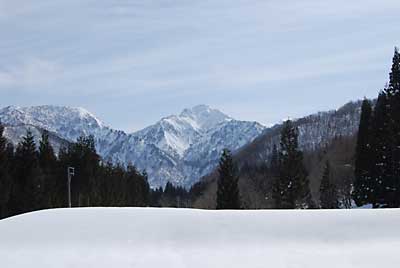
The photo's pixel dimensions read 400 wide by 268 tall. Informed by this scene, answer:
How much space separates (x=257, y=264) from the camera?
10156 millimetres

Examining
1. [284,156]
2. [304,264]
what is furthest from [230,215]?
[284,156]

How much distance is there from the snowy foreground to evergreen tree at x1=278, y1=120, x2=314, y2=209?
24326mm

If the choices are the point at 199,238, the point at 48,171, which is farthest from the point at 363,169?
the point at 199,238

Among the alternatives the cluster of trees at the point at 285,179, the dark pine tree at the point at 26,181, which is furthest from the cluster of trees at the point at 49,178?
the cluster of trees at the point at 285,179

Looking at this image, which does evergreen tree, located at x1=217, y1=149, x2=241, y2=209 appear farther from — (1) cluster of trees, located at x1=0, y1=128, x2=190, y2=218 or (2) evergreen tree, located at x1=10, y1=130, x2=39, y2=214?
(2) evergreen tree, located at x1=10, y1=130, x2=39, y2=214

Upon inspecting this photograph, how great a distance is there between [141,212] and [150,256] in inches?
80.2

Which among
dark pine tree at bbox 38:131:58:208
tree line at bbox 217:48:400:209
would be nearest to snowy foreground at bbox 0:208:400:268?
tree line at bbox 217:48:400:209

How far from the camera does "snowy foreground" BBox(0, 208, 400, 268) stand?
10281 mm

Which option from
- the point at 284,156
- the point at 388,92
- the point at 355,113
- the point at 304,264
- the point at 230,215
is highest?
the point at 355,113

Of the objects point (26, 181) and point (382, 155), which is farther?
point (26, 181)

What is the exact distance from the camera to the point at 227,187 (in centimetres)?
3950

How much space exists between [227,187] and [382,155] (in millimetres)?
11052

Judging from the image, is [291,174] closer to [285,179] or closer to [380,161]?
[285,179]

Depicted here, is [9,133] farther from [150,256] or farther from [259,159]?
[150,256]
